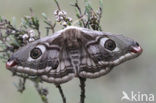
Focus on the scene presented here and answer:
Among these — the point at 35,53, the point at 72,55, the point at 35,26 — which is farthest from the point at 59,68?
the point at 35,26

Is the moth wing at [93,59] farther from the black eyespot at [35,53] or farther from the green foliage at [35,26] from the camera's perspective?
the black eyespot at [35,53]

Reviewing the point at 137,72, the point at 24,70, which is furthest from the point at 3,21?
the point at 137,72

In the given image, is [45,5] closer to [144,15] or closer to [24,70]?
[144,15]

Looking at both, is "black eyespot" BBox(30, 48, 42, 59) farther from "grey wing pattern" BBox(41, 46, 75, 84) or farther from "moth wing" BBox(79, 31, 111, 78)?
"moth wing" BBox(79, 31, 111, 78)

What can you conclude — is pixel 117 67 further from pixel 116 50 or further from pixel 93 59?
pixel 93 59

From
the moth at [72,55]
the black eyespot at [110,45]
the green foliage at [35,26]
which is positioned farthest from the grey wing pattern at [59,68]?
the black eyespot at [110,45]

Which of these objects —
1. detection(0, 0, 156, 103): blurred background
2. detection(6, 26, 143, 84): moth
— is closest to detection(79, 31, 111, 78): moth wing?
detection(6, 26, 143, 84): moth
